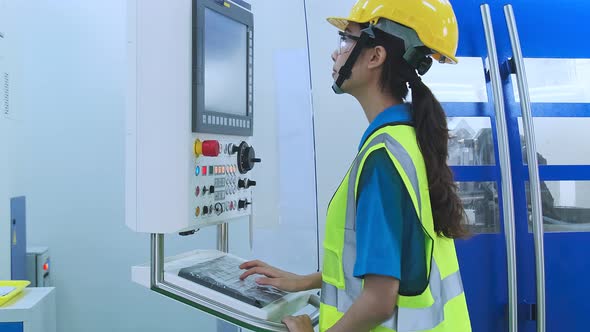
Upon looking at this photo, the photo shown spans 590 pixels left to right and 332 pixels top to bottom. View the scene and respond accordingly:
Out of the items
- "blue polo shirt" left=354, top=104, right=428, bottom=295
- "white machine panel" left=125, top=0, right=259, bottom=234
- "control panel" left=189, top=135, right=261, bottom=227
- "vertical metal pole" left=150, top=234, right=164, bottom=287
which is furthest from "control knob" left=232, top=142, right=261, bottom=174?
"blue polo shirt" left=354, top=104, right=428, bottom=295

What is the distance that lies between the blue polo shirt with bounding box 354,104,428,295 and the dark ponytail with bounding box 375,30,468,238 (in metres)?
0.10

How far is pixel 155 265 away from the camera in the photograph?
1.20 m

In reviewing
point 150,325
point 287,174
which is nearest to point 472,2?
point 287,174

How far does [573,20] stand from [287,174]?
1247mm

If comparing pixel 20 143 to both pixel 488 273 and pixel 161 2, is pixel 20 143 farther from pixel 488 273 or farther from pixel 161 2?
pixel 488 273

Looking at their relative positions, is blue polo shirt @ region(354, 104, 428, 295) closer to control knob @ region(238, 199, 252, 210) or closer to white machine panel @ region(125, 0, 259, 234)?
white machine panel @ region(125, 0, 259, 234)

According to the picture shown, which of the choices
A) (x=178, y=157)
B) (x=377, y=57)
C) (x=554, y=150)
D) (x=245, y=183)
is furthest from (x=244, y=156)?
(x=554, y=150)

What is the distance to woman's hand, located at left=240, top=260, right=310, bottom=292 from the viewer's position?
4.33 feet

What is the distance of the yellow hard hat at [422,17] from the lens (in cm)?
114

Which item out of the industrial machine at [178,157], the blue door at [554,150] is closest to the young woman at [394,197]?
the industrial machine at [178,157]

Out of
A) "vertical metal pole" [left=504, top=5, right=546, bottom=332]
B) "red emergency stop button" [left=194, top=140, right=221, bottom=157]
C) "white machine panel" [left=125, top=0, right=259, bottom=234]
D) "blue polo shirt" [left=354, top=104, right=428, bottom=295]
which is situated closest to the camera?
"blue polo shirt" [left=354, top=104, right=428, bottom=295]

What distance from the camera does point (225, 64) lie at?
1513 millimetres

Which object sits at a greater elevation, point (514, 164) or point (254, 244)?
point (514, 164)

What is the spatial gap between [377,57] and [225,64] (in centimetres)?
55
